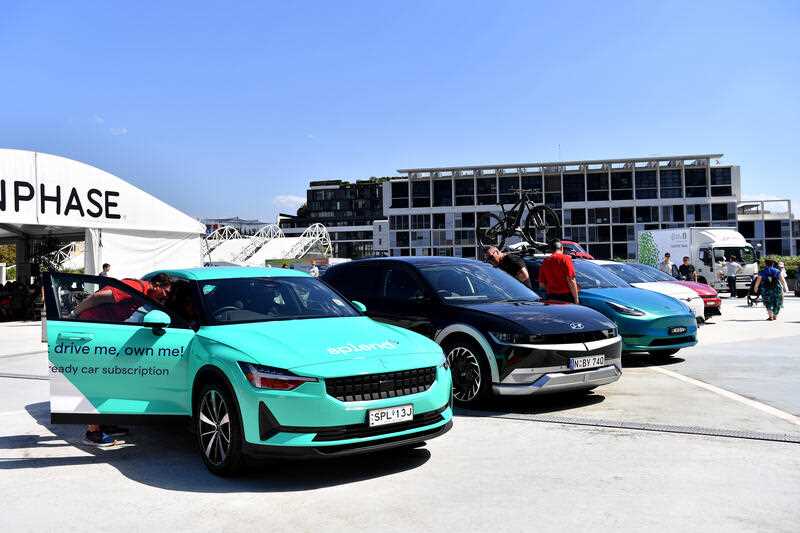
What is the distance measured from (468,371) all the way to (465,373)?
0.17 ft

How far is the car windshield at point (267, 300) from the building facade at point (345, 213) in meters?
150

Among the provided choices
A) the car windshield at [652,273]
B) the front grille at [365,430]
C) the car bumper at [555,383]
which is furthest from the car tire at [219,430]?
the car windshield at [652,273]

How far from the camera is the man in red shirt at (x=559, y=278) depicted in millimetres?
10086

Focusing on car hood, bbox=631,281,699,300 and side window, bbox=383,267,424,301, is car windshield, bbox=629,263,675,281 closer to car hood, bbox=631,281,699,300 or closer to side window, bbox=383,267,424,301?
car hood, bbox=631,281,699,300

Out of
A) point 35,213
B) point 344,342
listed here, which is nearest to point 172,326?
point 344,342

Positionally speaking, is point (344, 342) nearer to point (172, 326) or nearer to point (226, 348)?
point (226, 348)

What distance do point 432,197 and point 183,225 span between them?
80350 millimetres

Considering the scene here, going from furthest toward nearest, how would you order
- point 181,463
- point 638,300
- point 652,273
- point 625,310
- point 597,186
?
1. point 597,186
2. point 652,273
3. point 638,300
4. point 625,310
5. point 181,463

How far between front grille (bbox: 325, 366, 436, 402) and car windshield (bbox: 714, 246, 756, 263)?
32.8 metres

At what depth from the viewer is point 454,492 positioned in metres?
4.70

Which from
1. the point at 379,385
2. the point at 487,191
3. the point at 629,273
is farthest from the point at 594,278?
the point at 487,191

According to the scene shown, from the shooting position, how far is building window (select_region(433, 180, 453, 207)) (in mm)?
103500

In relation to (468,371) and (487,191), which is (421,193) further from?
(468,371)

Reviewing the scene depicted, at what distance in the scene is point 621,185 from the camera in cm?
9656
